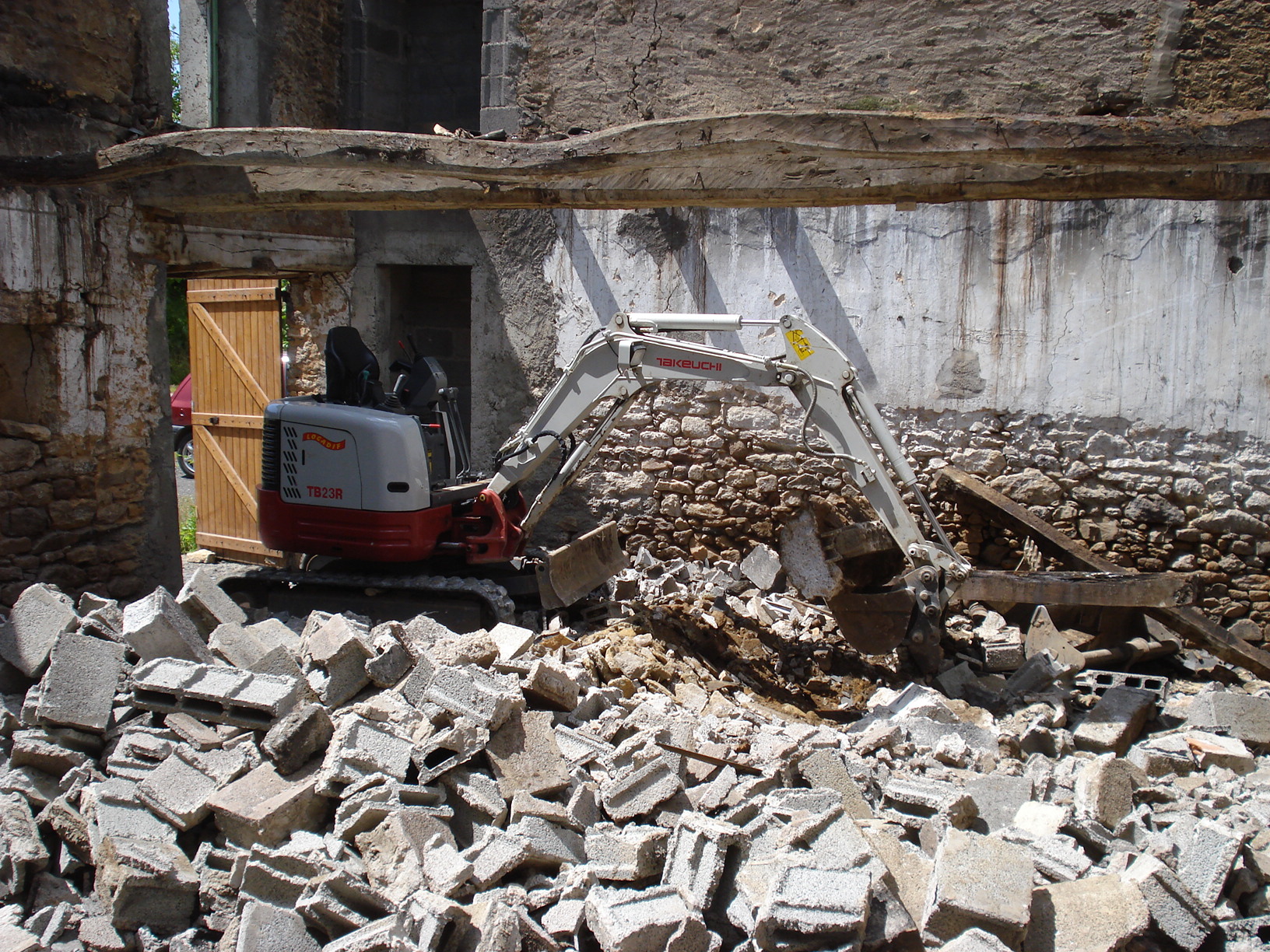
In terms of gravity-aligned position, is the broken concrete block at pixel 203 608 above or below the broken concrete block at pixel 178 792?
above

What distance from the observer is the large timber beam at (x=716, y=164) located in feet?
12.3

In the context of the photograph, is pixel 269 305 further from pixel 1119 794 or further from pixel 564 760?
pixel 1119 794

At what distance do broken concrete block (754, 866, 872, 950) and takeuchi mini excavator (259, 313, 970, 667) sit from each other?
2.63 metres

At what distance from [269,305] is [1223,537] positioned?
23.6 feet

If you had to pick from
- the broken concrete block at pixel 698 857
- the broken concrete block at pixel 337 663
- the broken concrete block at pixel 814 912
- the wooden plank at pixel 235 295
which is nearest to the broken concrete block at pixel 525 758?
the broken concrete block at pixel 698 857

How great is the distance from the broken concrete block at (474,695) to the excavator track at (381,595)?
1.60 meters

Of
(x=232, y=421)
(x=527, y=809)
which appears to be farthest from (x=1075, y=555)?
(x=232, y=421)

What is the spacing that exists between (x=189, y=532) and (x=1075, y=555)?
Result: 25.7 feet

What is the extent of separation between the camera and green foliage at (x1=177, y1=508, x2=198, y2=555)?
29.8 ft

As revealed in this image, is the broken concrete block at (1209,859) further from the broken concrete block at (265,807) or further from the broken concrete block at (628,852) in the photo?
the broken concrete block at (265,807)

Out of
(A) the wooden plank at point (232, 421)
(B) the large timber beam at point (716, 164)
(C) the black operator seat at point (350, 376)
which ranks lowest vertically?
(A) the wooden plank at point (232, 421)

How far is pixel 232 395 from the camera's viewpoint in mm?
8391

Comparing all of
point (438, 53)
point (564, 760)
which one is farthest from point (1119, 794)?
point (438, 53)

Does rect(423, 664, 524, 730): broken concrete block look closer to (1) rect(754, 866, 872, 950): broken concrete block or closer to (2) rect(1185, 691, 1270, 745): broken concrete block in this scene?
(1) rect(754, 866, 872, 950): broken concrete block
